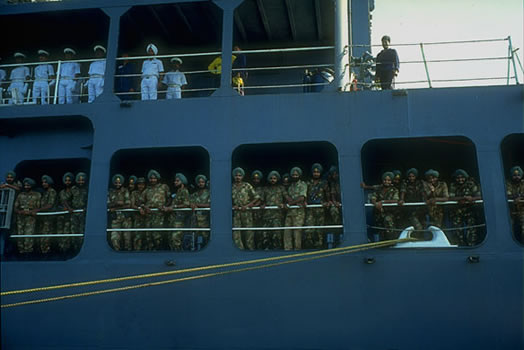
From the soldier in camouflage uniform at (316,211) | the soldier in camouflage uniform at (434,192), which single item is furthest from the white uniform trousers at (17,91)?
the soldier in camouflage uniform at (434,192)

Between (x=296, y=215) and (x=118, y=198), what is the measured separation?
2558mm

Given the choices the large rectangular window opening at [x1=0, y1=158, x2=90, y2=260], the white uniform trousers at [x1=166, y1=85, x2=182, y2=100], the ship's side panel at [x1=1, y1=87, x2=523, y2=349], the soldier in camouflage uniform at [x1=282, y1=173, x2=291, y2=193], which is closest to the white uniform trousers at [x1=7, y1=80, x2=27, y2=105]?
the large rectangular window opening at [x1=0, y1=158, x2=90, y2=260]

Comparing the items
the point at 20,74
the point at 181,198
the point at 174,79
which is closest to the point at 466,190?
the point at 181,198

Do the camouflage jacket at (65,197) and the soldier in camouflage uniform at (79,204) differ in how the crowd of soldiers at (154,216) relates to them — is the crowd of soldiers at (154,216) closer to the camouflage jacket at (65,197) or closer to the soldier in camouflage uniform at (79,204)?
the soldier in camouflage uniform at (79,204)

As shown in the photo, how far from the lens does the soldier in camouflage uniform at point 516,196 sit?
599 centimetres

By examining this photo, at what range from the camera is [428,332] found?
540cm

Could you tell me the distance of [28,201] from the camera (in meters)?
6.84

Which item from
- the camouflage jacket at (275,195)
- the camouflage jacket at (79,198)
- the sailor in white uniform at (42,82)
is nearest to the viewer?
the camouflage jacket at (275,195)

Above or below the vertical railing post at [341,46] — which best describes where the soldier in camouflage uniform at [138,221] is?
below

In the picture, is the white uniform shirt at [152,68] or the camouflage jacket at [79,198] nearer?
the camouflage jacket at [79,198]

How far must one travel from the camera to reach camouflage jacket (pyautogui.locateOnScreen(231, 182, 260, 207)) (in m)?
6.30

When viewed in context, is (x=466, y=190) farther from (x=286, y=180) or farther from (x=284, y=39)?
(x=284, y=39)

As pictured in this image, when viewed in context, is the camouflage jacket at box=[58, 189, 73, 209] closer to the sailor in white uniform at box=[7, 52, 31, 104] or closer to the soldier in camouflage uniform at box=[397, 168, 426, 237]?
the sailor in white uniform at box=[7, 52, 31, 104]

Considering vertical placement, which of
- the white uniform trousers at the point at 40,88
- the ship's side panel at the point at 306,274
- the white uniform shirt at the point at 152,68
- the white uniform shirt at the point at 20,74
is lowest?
the ship's side panel at the point at 306,274
